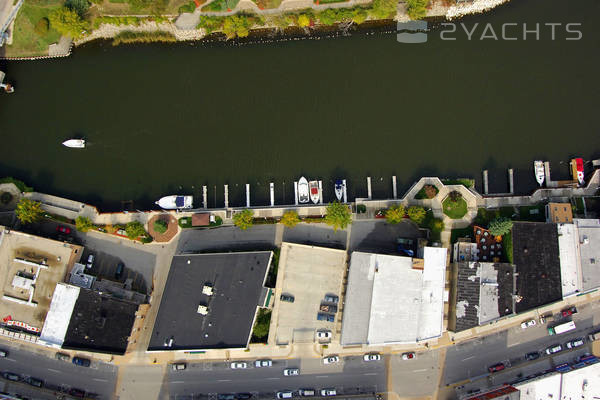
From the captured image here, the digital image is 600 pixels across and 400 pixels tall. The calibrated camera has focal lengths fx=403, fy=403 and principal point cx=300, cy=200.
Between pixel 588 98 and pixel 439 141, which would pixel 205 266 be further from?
pixel 588 98

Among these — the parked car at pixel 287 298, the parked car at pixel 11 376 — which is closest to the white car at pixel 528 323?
the parked car at pixel 287 298

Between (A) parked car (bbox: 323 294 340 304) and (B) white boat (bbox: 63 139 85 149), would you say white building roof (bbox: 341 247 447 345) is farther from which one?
(B) white boat (bbox: 63 139 85 149)

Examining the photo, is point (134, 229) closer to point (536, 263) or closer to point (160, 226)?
point (160, 226)

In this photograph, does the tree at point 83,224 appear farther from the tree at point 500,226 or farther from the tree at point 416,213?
the tree at point 500,226

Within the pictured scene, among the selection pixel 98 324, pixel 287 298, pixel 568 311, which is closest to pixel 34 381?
pixel 98 324

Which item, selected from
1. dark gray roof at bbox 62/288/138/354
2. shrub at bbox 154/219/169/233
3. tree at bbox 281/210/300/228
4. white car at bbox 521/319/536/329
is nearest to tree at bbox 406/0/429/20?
tree at bbox 281/210/300/228

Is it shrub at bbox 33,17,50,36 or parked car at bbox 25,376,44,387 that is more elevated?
shrub at bbox 33,17,50,36

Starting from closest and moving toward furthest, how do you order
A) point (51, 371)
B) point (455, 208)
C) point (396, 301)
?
point (396, 301) < point (51, 371) < point (455, 208)
